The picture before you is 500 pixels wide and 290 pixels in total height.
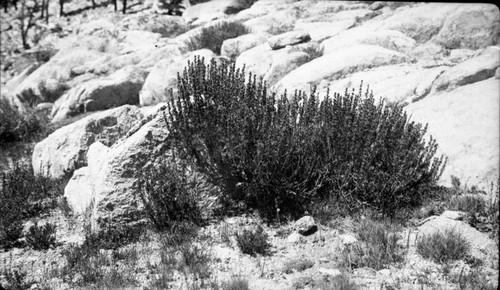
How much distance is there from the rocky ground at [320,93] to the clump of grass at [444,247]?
0.09 metres

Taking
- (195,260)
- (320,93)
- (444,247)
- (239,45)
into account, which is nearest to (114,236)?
(195,260)

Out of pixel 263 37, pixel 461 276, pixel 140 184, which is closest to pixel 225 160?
pixel 140 184

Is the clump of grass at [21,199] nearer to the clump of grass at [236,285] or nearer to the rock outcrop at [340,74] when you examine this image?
Result: the rock outcrop at [340,74]

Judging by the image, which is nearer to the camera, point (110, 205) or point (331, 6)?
point (110, 205)

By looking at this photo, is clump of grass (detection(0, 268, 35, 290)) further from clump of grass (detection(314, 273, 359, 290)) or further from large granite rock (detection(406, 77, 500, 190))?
large granite rock (detection(406, 77, 500, 190))

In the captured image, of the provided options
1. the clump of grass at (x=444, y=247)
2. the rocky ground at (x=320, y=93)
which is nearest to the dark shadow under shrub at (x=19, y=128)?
the rocky ground at (x=320, y=93)

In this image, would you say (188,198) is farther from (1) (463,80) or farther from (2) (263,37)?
(2) (263,37)

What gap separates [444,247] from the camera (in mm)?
4270

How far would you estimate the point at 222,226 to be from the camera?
5137 mm

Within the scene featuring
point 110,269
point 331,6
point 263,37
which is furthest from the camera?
point 331,6

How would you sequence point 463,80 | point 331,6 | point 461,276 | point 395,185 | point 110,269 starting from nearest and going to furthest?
1. point 461,276
2. point 110,269
3. point 395,185
4. point 463,80
5. point 331,6

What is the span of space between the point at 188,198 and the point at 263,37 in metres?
8.90

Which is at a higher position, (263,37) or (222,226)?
(263,37)

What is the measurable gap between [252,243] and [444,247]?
6.58ft
